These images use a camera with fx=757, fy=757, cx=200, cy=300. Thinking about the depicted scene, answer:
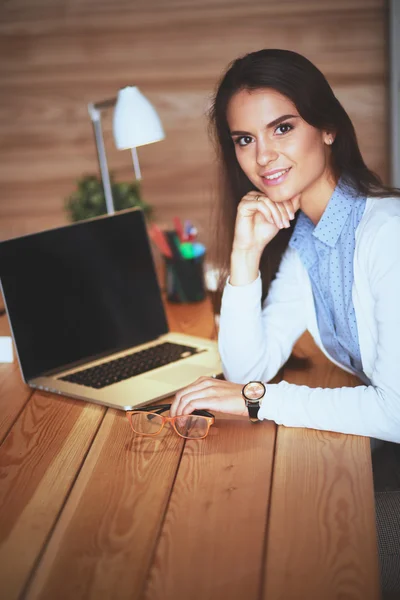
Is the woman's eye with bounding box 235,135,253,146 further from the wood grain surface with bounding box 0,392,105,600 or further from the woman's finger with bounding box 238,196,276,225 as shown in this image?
the wood grain surface with bounding box 0,392,105,600

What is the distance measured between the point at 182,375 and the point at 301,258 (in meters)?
0.36

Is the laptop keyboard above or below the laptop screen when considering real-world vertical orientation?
below

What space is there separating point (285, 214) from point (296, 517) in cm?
Answer: 73

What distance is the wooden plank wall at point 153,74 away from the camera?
2.49 metres

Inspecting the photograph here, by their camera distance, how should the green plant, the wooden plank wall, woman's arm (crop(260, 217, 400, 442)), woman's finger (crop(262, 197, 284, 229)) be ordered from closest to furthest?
woman's arm (crop(260, 217, 400, 442)) < woman's finger (crop(262, 197, 284, 229)) < the green plant < the wooden plank wall

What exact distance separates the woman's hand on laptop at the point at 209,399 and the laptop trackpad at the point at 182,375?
0.13m

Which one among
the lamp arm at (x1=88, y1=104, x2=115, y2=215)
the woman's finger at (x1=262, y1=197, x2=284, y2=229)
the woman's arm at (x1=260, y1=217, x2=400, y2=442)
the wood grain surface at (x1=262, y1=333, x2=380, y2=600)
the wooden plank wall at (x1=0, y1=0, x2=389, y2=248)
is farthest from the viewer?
the wooden plank wall at (x1=0, y1=0, x2=389, y2=248)

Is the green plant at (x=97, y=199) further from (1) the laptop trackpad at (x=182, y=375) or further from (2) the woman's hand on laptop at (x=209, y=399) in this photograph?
(2) the woman's hand on laptop at (x=209, y=399)

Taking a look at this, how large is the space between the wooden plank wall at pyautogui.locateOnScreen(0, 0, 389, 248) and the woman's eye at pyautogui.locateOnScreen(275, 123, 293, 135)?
3.85 ft

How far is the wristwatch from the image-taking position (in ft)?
4.21

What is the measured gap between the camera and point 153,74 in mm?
2619

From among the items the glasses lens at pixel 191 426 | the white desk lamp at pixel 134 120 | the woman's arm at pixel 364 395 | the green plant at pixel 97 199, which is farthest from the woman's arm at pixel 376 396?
the green plant at pixel 97 199

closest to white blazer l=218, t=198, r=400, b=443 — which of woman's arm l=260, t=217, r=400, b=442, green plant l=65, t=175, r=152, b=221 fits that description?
woman's arm l=260, t=217, r=400, b=442

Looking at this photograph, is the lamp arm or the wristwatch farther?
the lamp arm
